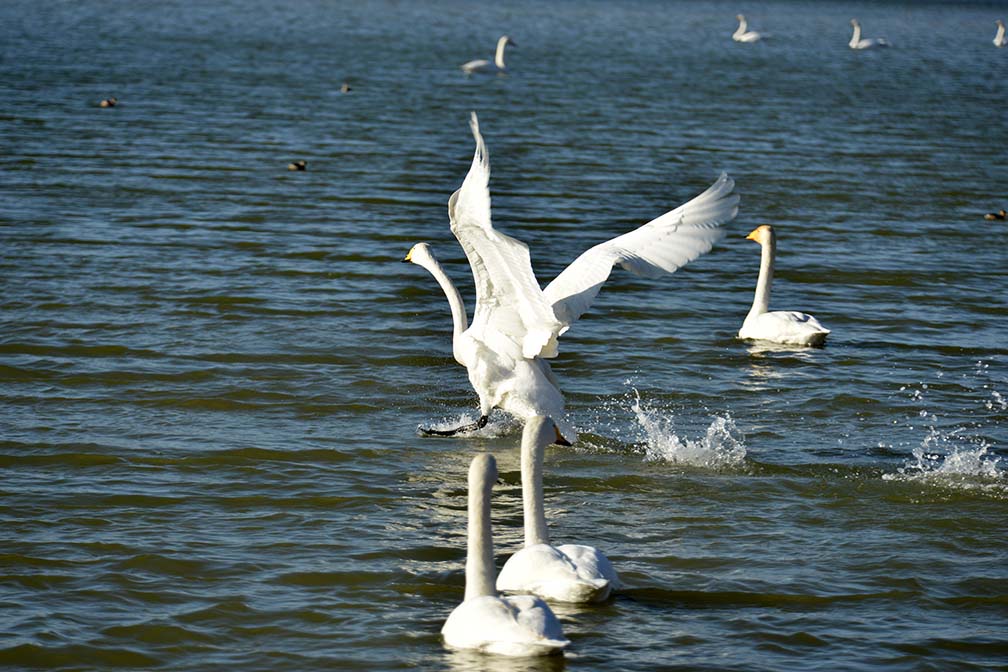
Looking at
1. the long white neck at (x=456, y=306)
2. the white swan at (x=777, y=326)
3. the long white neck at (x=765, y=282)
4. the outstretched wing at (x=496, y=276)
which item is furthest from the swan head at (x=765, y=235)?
the outstretched wing at (x=496, y=276)

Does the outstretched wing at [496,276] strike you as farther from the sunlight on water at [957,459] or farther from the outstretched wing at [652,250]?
the sunlight on water at [957,459]

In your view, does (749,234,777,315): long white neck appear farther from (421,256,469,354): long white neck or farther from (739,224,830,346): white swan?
(421,256,469,354): long white neck

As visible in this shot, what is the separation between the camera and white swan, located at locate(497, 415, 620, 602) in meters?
6.88

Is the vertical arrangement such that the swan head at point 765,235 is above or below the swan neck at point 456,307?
above

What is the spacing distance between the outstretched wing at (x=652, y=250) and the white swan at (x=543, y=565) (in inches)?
80.3

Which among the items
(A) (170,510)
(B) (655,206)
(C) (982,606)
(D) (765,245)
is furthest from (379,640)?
(B) (655,206)

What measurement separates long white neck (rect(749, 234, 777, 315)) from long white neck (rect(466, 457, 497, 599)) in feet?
23.2

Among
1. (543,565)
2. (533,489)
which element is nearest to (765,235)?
(533,489)

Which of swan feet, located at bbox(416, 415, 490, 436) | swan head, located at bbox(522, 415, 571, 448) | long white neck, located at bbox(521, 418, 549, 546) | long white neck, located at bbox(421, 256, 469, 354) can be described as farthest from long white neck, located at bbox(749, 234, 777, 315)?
long white neck, located at bbox(521, 418, 549, 546)

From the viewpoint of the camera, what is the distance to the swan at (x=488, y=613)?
6109 mm

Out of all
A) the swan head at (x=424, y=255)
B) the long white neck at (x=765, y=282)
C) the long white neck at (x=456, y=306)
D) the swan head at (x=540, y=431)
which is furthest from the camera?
the long white neck at (x=765, y=282)

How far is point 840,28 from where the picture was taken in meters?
62.3

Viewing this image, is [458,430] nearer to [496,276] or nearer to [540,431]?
[496,276]

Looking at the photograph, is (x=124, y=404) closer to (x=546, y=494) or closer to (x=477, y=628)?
(x=546, y=494)
